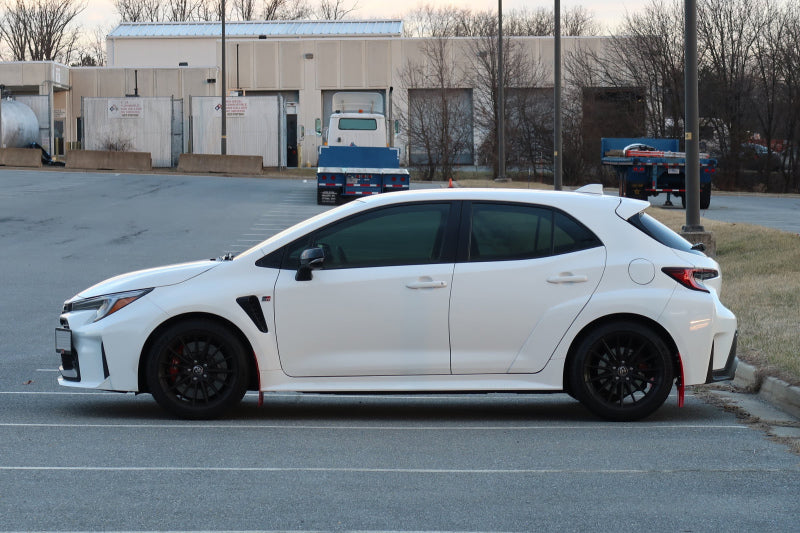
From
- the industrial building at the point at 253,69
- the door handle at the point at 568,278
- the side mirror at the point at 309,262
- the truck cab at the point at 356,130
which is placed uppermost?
the industrial building at the point at 253,69

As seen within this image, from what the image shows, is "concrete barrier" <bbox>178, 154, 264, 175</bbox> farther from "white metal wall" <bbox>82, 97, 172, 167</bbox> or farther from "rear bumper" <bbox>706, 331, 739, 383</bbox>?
"rear bumper" <bbox>706, 331, 739, 383</bbox>

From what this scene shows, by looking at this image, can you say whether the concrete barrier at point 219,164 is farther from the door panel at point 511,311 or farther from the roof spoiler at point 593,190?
the door panel at point 511,311

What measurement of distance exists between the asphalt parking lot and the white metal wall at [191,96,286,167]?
45719 mm

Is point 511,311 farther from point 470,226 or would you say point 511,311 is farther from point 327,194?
point 327,194

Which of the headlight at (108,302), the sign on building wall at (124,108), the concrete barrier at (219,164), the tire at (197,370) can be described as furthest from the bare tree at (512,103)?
the tire at (197,370)

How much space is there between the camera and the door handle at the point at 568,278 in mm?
7730

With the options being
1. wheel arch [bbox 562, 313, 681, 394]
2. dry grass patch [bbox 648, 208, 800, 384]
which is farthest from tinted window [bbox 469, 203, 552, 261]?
dry grass patch [bbox 648, 208, 800, 384]

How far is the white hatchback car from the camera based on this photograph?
7.69 meters

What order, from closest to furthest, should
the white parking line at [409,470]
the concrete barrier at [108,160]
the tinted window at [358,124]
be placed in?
the white parking line at [409,470] → the tinted window at [358,124] → the concrete barrier at [108,160]

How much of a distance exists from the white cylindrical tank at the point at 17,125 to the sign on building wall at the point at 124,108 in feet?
14.2

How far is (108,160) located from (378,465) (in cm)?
4490

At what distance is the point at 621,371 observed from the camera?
7746 millimetres

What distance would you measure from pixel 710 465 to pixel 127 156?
45284 mm

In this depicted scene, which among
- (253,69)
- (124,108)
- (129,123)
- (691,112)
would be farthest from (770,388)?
(253,69)
